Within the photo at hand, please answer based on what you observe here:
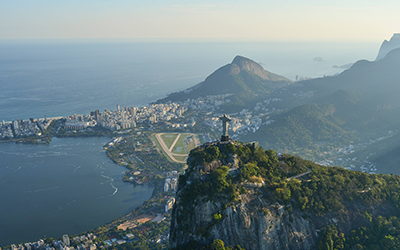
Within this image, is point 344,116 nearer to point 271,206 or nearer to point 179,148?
point 179,148

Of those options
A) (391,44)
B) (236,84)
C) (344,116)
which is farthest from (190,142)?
(391,44)

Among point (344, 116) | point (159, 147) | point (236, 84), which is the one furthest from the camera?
point (236, 84)

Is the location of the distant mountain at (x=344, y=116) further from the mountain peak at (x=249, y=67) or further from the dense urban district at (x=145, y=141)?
the mountain peak at (x=249, y=67)

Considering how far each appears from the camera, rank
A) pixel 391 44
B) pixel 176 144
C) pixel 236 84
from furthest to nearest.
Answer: pixel 391 44, pixel 236 84, pixel 176 144

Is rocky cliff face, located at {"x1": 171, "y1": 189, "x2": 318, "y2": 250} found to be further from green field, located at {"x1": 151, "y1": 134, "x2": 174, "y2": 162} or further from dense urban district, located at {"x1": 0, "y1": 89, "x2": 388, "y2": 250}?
green field, located at {"x1": 151, "y1": 134, "x2": 174, "y2": 162}

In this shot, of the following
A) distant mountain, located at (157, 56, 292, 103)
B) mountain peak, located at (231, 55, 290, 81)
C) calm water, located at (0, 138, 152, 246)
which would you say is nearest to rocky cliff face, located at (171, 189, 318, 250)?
calm water, located at (0, 138, 152, 246)
